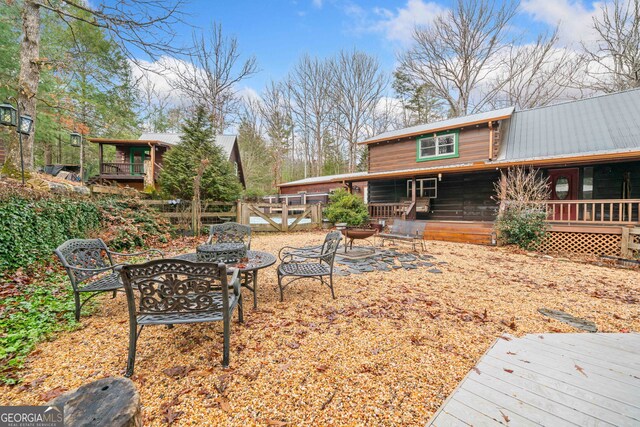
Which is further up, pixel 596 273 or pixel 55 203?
pixel 55 203

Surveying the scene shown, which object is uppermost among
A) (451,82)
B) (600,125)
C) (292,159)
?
(451,82)

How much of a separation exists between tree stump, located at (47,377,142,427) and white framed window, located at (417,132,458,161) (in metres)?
14.0

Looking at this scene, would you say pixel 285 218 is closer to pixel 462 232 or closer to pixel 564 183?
pixel 462 232

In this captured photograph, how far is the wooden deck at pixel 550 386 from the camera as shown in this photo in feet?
5.89

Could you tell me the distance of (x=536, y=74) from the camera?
17.9 m

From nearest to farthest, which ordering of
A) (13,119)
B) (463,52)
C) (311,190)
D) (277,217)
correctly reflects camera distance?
(13,119) < (277,217) < (463,52) < (311,190)

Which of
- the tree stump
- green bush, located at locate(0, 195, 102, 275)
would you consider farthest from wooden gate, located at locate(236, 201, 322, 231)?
the tree stump

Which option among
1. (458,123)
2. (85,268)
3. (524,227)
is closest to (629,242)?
(524,227)

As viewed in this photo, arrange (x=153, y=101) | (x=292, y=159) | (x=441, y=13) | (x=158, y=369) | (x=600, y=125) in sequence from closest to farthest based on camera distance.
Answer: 1. (x=158, y=369)
2. (x=600, y=125)
3. (x=441, y=13)
4. (x=153, y=101)
5. (x=292, y=159)

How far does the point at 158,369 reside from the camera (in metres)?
2.40

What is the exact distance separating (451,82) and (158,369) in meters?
23.5

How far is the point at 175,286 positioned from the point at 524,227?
9.74m

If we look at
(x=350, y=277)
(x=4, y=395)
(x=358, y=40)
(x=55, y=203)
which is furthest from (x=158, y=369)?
(x=358, y=40)

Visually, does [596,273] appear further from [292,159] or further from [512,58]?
[292,159]
